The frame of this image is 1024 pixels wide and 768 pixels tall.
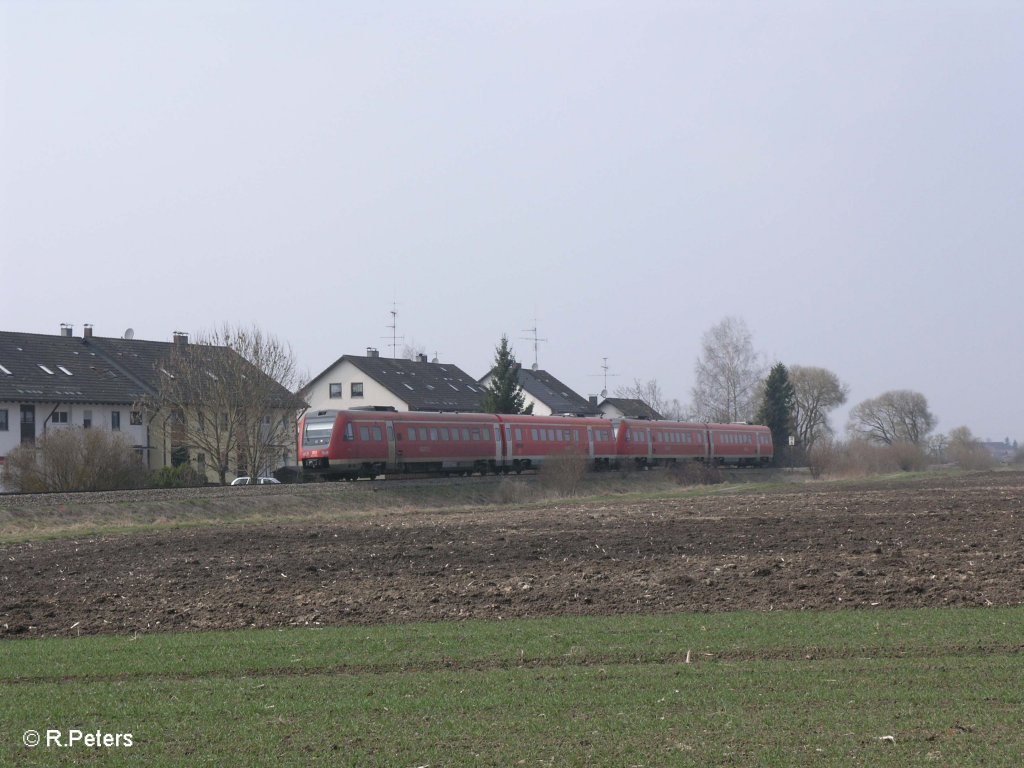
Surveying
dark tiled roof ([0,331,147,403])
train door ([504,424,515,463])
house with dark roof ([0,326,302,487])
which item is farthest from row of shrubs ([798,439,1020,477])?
dark tiled roof ([0,331,147,403])

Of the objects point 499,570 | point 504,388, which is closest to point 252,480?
point 504,388

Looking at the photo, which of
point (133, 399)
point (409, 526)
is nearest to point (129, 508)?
point (409, 526)

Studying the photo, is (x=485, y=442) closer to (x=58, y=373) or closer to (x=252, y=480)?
(x=252, y=480)

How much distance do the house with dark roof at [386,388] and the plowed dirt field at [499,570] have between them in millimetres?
52996

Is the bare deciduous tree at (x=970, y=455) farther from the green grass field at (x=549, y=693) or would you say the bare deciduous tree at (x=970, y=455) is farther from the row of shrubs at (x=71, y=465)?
the green grass field at (x=549, y=693)

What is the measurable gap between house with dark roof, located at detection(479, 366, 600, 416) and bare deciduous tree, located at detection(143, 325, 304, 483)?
32.2 metres

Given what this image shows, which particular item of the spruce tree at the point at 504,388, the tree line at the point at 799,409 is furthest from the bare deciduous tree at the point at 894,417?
the spruce tree at the point at 504,388

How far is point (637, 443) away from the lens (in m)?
62.3

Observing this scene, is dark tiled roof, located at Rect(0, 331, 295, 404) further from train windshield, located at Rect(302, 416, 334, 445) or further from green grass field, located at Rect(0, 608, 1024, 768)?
green grass field, located at Rect(0, 608, 1024, 768)

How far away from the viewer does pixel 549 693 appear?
9883mm

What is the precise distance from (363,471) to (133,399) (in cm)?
2414

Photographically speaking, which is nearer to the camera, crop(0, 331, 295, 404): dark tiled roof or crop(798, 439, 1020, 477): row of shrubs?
crop(0, 331, 295, 404): dark tiled roof

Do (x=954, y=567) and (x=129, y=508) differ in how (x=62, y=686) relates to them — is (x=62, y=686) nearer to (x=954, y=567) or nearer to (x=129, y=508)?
(x=954, y=567)

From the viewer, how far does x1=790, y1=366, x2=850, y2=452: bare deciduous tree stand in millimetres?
114438
